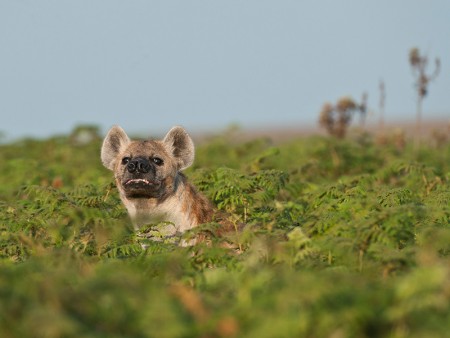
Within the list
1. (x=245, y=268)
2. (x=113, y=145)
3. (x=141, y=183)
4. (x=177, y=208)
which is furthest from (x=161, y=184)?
(x=245, y=268)

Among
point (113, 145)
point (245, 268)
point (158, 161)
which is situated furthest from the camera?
point (113, 145)

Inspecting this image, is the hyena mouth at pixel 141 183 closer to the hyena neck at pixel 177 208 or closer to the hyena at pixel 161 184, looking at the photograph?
the hyena at pixel 161 184

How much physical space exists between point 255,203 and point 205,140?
12018mm

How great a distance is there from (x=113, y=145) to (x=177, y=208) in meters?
1.50

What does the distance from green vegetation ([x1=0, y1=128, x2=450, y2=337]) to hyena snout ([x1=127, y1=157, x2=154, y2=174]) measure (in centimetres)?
41

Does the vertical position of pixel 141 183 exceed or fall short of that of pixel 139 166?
it falls short

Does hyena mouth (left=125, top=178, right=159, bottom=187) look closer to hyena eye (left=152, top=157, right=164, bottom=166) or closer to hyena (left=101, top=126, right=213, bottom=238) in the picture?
hyena (left=101, top=126, right=213, bottom=238)

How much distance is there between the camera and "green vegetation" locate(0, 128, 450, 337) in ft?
15.3

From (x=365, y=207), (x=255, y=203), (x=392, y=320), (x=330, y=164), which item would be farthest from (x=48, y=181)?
(x=392, y=320)

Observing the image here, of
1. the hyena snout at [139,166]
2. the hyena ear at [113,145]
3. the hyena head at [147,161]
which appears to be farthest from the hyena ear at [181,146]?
the hyena snout at [139,166]

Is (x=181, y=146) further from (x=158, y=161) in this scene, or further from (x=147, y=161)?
(x=147, y=161)

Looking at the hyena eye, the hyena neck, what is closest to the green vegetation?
the hyena neck

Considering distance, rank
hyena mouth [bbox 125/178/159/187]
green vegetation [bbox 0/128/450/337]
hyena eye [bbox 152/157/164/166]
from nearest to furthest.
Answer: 1. green vegetation [bbox 0/128/450/337]
2. hyena mouth [bbox 125/178/159/187]
3. hyena eye [bbox 152/157/164/166]

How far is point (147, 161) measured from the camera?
409 inches
